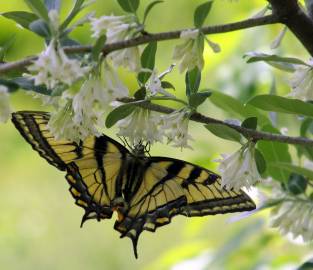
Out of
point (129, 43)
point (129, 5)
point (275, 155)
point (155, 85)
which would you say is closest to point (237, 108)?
point (275, 155)

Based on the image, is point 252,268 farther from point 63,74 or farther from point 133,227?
point 63,74

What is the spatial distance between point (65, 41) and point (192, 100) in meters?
0.26

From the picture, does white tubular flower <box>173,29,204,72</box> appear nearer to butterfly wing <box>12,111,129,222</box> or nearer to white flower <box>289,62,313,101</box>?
white flower <box>289,62,313,101</box>

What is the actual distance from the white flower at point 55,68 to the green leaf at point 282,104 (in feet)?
1.41

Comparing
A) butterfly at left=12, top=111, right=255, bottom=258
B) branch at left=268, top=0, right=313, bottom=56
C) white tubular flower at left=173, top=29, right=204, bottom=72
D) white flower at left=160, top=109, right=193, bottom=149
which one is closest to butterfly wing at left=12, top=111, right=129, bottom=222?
butterfly at left=12, top=111, right=255, bottom=258

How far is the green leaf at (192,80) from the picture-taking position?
1318 mm

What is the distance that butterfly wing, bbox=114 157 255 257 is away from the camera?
5.48 ft

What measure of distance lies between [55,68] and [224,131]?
40 cm

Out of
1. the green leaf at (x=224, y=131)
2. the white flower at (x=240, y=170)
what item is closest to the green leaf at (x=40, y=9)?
the green leaf at (x=224, y=131)

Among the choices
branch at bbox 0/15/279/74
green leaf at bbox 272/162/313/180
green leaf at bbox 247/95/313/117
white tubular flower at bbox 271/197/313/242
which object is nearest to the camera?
branch at bbox 0/15/279/74

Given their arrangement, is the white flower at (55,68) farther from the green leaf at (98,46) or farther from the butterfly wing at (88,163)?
the butterfly wing at (88,163)

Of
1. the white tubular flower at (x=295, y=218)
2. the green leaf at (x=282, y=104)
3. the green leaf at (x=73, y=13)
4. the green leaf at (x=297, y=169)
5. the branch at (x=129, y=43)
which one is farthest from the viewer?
the white tubular flower at (x=295, y=218)

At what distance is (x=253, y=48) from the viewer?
8.71 feet

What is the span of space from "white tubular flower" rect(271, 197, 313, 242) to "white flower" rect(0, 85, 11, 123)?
82cm
